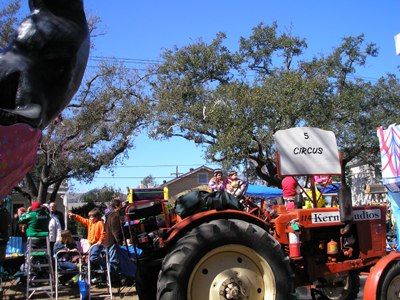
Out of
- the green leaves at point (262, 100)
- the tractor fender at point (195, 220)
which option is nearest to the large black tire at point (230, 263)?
the tractor fender at point (195, 220)

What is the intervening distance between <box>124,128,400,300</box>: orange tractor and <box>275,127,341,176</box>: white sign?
0.02m

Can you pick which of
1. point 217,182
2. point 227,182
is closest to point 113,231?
point 217,182

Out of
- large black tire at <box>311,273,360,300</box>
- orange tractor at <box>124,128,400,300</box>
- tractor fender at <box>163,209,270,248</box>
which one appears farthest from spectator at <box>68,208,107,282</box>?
large black tire at <box>311,273,360,300</box>

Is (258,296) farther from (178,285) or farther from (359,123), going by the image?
(359,123)

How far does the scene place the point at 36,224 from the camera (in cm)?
758

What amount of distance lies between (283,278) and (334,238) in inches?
62.0

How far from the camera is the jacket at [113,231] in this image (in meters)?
7.87

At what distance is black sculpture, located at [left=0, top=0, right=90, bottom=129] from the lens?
2139 millimetres

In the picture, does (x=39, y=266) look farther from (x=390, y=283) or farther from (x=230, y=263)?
(x=390, y=283)

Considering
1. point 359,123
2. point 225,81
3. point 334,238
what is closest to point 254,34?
point 225,81

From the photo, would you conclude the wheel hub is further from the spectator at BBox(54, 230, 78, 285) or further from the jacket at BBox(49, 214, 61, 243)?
the jacket at BBox(49, 214, 61, 243)

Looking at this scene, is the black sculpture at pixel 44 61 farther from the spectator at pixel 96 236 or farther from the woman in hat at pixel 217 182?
the spectator at pixel 96 236

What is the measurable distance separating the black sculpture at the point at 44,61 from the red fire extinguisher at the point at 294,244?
3101 millimetres

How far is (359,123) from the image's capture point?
2177 cm
